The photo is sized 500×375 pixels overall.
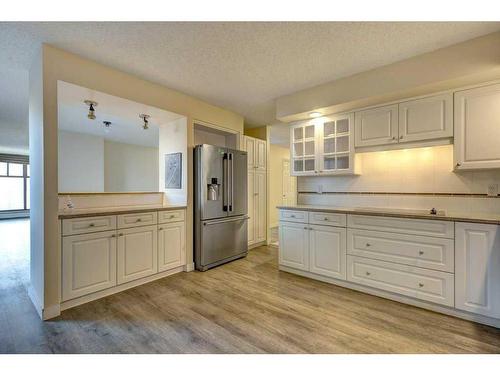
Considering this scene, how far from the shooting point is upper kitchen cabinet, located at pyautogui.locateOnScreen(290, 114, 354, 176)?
3.10 meters

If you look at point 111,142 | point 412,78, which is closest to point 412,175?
point 412,78

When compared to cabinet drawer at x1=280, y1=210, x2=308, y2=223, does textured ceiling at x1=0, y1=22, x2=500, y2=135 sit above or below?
above

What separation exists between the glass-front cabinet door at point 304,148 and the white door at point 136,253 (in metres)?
2.15

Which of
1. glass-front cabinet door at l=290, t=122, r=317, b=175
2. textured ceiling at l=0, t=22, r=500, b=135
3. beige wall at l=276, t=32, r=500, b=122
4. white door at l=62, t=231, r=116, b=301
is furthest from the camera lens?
glass-front cabinet door at l=290, t=122, r=317, b=175

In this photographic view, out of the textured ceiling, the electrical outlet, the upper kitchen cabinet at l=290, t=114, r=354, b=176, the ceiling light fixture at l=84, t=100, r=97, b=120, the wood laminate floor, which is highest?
the textured ceiling

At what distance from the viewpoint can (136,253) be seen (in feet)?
9.48

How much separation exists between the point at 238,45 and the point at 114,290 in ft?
9.40

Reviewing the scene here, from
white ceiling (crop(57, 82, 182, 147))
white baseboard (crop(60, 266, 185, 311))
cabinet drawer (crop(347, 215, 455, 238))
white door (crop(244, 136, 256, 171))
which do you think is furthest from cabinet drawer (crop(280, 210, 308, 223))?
white ceiling (crop(57, 82, 182, 147))

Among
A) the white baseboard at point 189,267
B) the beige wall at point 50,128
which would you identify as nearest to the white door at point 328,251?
the white baseboard at point 189,267

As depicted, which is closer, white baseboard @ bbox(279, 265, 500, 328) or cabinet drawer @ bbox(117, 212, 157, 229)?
white baseboard @ bbox(279, 265, 500, 328)

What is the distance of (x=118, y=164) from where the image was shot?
7.07 metres

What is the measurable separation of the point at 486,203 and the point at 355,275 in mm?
1471

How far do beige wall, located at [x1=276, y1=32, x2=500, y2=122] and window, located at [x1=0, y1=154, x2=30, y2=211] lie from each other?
1029cm

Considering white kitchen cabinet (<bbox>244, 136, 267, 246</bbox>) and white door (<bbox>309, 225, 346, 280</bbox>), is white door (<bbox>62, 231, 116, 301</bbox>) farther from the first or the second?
white kitchen cabinet (<bbox>244, 136, 267, 246</bbox>)
